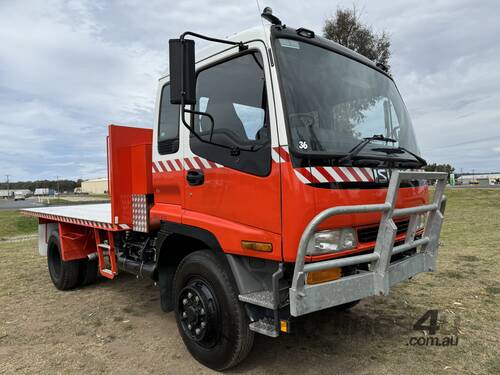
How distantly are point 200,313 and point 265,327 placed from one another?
73cm

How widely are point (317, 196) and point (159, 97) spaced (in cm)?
226

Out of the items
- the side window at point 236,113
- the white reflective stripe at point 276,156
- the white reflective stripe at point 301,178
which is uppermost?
the side window at point 236,113

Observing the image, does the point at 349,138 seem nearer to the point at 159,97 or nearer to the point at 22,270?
the point at 159,97

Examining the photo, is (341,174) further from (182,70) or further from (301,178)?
(182,70)

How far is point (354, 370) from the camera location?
342cm

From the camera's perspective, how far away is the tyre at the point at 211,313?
10.4 feet

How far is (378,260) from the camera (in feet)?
9.75

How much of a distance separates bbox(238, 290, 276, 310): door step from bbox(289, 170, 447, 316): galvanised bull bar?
10.2 inches

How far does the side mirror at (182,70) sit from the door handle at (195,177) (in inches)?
29.7

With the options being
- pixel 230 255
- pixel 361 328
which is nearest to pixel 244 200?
pixel 230 255

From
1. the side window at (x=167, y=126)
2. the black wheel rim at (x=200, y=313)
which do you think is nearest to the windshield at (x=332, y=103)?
the side window at (x=167, y=126)

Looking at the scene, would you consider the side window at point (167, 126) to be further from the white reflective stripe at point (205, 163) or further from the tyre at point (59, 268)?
the tyre at point (59, 268)

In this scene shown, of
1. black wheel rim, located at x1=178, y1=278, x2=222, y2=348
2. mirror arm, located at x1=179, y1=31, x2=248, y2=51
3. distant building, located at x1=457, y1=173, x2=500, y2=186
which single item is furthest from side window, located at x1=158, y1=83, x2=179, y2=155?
distant building, located at x1=457, y1=173, x2=500, y2=186

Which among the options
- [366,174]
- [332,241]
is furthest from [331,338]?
[366,174]
